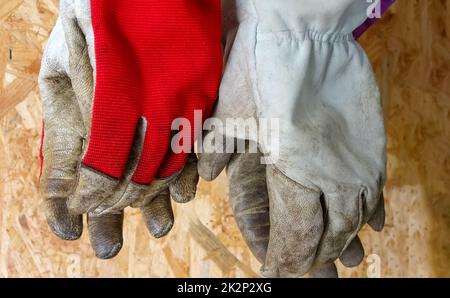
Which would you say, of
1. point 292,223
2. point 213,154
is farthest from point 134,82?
point 292,223

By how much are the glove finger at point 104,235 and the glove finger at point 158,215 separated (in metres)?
0.05

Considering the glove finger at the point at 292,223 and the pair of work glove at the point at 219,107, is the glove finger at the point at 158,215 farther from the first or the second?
the glove finger at the point at 292,223

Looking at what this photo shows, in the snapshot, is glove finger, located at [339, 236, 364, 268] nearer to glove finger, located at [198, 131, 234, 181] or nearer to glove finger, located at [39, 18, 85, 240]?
glove finger, located at [198, 131, 234, 181]

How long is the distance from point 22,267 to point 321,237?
85cm

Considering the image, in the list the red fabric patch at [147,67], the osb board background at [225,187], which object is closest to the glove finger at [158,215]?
the red fabric patch at [147,67]

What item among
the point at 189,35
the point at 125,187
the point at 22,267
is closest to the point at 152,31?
the point at 189,35

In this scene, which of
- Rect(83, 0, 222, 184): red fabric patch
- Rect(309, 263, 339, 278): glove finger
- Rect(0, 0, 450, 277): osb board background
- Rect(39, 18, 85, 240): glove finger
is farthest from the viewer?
Rect(0, 0, 450, 277): osb board background

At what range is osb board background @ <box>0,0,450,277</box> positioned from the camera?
A: 1325 mm

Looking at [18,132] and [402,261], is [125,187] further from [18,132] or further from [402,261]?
[402,261]

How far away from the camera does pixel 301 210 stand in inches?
28.7

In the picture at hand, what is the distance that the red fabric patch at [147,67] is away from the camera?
673 mm

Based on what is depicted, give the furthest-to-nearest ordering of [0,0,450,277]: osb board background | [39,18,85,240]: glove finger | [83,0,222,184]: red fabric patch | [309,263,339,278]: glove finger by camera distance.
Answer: [0,0,450,277]: osb board background < [309,263,339,278]: glove finger < [39,18,85,240]: glove finger < [83,0,222,184]: red fabric patch

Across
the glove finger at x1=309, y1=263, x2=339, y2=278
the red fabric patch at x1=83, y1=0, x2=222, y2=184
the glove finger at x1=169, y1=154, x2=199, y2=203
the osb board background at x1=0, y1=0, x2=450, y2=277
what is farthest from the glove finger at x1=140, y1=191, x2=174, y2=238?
the osb board background at x1=0, y1=0, x2=450, y2=277

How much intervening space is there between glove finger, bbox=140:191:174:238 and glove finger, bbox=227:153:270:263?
0.37ft
